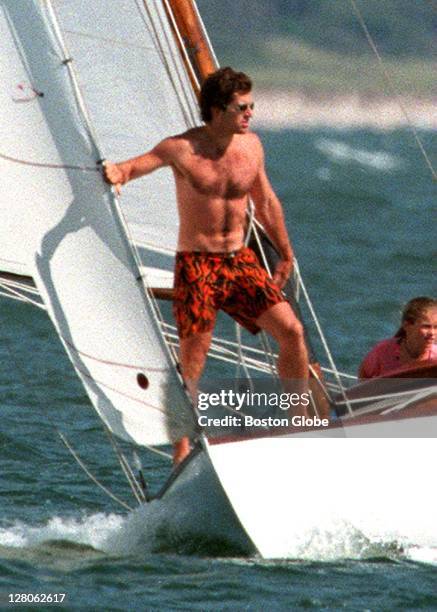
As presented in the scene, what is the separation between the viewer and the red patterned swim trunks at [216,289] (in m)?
7.34

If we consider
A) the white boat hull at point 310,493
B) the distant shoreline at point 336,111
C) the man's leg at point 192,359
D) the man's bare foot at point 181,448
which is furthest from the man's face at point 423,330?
the distant shoreline at point 336,111

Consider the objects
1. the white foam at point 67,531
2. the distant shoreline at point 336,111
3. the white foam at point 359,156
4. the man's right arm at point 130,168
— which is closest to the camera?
the man's right arm at point 130,168

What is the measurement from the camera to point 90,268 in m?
7.36

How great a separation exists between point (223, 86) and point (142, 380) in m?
0.98

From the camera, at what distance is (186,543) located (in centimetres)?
749

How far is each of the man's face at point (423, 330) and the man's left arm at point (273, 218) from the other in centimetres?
54

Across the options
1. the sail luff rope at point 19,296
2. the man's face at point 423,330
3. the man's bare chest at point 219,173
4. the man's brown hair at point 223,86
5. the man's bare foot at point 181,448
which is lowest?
the man's bare foot at point 181,448

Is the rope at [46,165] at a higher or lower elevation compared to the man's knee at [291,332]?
higher

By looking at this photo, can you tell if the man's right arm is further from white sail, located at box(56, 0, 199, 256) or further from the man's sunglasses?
white sail, located at box(56, 0, 199, 256)

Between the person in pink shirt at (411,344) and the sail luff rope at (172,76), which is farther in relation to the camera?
the sail luff rope at (172,76)

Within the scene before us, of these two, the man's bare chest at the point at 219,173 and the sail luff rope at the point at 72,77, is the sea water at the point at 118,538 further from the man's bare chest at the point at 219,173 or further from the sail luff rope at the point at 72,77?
the sail luff rope at the point at 72,77

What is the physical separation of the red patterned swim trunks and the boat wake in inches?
26.7

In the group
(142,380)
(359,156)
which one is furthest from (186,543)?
(359,156)

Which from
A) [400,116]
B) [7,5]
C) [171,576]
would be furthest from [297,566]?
[400,116]
